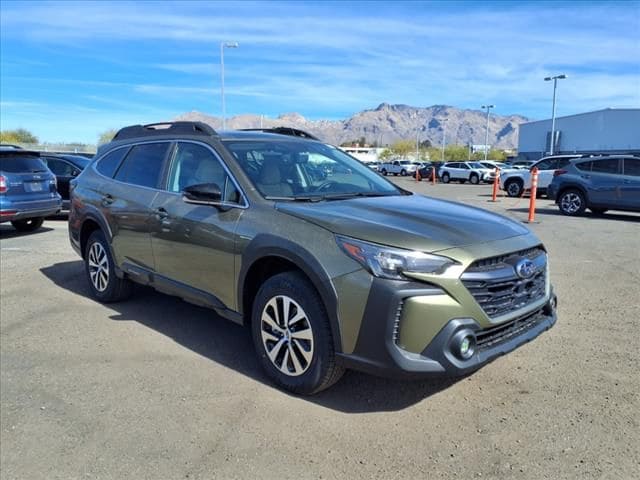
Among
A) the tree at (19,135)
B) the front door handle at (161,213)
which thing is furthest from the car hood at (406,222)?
the tree at (19,135)

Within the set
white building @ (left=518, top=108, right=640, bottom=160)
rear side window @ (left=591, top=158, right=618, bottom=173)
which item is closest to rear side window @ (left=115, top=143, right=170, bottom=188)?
rear side window @ (left=591, top=158, right=618, bottom=173)

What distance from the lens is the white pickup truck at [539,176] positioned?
20.1 metres

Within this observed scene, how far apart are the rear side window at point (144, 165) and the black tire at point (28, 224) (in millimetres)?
7105

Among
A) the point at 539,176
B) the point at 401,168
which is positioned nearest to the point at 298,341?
the point at 539,176

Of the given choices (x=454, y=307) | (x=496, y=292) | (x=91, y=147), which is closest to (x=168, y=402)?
(x=454, y=307)

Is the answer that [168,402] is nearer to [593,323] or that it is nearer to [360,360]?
[360,360]

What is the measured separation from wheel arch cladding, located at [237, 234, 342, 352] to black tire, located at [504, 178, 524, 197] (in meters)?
20.0

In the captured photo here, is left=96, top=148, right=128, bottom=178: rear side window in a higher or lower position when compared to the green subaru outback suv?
higher

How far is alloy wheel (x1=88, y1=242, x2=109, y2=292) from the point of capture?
5637mm

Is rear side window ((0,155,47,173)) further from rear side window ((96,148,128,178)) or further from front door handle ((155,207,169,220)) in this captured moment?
front door handle ((155,207,169,220))

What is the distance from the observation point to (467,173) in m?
37.7

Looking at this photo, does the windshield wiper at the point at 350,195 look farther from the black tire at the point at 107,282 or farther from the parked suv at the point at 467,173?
the parked suv at the point at 467,173

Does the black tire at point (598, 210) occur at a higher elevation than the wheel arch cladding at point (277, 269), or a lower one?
lower

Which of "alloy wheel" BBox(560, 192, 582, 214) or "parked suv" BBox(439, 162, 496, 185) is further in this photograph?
"parked suv" BBox(439, 162, 496, 185)
